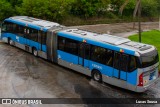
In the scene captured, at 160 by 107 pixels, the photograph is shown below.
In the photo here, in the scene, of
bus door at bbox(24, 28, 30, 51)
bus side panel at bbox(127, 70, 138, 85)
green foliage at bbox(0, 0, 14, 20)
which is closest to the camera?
bus side panel at bbox(127, 70, 138, 85)

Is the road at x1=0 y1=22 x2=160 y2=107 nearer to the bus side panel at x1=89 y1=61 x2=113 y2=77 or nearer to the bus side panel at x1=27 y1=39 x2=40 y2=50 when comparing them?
the bus side panel at x1=89 y1=61 x2=113 y2=77

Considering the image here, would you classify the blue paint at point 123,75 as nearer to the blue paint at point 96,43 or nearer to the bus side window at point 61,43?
the blue paint at point 96,43

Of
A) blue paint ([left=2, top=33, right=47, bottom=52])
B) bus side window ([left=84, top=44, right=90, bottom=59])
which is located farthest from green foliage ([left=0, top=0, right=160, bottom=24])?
Answer: bus side window ([left=84, top=44, right=90, bottom=59])

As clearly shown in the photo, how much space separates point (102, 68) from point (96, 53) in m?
1.12

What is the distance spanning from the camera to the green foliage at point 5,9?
44172 mm

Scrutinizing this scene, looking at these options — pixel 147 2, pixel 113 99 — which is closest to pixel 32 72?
pixel 113 99

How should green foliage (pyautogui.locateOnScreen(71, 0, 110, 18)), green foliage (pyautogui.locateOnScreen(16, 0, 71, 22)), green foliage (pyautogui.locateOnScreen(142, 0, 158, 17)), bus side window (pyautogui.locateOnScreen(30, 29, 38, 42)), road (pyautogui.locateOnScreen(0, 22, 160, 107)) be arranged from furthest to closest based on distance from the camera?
1. green foliage (pyautogui.locateOnScreen(142, 0, 158, 17))
2. green foliage (pyautogui.locateOnScreen(71, 0, 110, 18))
3. green foliage (pyautogui.locateOnScreen(16, 0, 71, 22))
4. bus side window (pyautogui.locateOnScreen(30, 29, 38, 42))
5. road (pyautogui.locateOnScreen(0, 22, 160, 107))

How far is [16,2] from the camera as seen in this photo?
4744 cm

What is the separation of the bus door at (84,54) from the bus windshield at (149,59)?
4445mm

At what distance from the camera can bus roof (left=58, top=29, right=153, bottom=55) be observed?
1936cm

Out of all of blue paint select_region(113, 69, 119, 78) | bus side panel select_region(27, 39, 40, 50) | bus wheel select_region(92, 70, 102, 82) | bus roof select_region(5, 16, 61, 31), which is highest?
bus roof select_region(5, 16, 61, 31)

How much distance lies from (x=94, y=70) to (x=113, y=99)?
11.6ft

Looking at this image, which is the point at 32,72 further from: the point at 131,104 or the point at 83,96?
the point at 131,104

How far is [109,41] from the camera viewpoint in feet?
67.8
